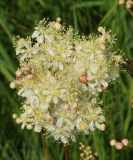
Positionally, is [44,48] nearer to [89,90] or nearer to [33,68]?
[33,68]

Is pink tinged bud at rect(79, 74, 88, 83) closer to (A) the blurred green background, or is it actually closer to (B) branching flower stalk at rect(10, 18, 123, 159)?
(B) branching flower stalk at rect(10, 18, 123, 159)

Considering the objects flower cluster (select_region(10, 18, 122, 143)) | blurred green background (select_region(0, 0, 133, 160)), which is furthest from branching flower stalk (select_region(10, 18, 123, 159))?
blurred green background (select_region(0, 0, 133, 160))

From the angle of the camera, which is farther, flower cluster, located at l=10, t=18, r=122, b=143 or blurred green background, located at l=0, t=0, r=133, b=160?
blurred green background, located at l=0, t=0, r=133, b=160

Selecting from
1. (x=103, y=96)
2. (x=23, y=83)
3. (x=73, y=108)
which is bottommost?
(x=73, y=108)

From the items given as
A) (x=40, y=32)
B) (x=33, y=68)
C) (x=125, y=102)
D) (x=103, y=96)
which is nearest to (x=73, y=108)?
(x=33, y=68)

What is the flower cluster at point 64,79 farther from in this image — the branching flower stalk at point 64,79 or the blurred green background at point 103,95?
the blurred green background at point 103,95

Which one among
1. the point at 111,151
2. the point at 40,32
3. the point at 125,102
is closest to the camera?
the point at 40,32

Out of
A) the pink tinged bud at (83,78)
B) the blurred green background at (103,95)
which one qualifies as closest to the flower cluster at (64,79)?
the pink tinged bud at (83,78)

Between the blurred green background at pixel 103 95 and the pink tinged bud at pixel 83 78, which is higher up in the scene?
the blurred green background at pixel 103 95
